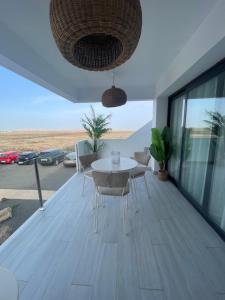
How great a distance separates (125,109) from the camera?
5.24 metres

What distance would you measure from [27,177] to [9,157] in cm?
63

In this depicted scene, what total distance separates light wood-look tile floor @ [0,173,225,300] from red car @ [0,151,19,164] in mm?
951

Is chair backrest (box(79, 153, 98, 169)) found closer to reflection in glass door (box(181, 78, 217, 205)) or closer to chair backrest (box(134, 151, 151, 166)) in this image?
chair backrest (box(134, 151, 151, 166))

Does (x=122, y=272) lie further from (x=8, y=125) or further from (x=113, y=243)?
(x=8, y=125)

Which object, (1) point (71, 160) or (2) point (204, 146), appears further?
(1) point (71, 160)

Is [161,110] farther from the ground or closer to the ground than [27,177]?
farther from the ground

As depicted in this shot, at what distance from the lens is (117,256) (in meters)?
1.69

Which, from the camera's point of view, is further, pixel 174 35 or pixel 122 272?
pixel 174 35

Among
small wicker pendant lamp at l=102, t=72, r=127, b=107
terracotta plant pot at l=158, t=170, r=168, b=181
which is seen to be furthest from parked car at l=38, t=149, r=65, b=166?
terracotta plant pot at l=158, t=170, r=168, b=181

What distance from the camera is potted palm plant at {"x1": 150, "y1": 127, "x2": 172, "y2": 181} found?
3.61 metres

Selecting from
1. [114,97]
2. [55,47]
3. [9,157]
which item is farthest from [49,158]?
[55,47]

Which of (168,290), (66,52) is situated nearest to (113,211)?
(168,290)

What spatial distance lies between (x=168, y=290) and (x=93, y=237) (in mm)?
956

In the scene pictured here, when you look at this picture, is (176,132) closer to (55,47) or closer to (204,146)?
(204,146)
